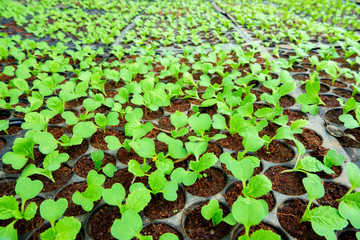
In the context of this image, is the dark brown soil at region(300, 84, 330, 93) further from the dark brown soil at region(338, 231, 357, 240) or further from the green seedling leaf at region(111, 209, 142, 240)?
the green seedling leaf at region(111, 209, 142, 240)

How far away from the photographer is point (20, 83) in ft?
3.63

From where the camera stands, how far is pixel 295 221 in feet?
1.99

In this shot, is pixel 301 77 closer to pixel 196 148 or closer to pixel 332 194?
pixel 332 194

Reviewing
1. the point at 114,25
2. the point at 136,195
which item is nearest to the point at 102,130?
the point at 136,195

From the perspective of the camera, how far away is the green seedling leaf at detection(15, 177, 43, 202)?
0.60 metres

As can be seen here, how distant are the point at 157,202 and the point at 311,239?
1.47 feet

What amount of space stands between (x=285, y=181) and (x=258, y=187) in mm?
171

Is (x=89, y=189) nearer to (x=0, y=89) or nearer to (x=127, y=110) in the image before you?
(x=127, y=110)

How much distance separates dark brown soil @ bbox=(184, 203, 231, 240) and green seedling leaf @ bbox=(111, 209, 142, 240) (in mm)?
156

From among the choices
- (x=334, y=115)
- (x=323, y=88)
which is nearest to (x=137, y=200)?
(x=334, y=115)

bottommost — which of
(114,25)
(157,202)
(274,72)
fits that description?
(114,25)

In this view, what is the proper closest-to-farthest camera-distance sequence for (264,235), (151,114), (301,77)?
(264,235) → (151,114) → (301,77)

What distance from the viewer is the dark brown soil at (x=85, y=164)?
0.75 meters

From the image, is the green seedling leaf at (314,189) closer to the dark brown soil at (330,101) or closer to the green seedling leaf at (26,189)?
the dark brown soil at (330,101)
